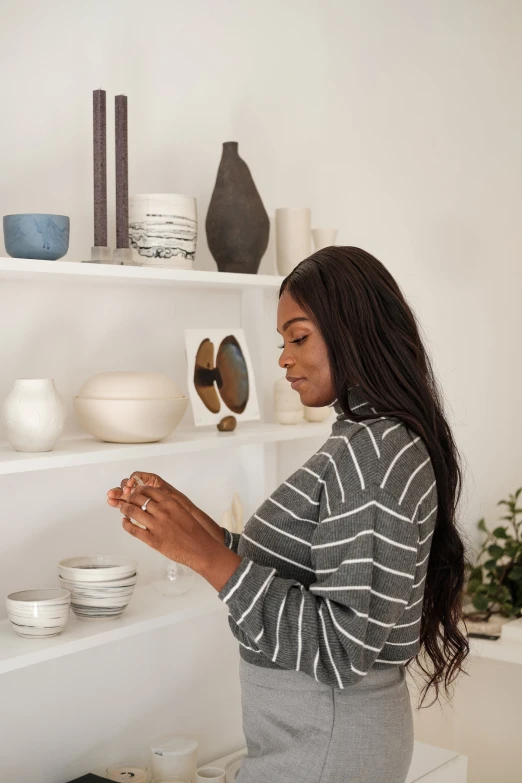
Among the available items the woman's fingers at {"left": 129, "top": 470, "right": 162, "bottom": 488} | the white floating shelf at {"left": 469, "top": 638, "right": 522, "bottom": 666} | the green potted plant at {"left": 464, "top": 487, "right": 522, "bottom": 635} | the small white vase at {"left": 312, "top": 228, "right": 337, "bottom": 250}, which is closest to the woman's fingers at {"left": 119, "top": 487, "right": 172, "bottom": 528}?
the woman's fingers at {"left": 129, "top": 470, "right": 162, "bottom": 488}

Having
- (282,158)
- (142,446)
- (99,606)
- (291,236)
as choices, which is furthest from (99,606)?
(282,158)

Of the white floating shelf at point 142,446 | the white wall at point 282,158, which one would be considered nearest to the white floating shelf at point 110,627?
the white wall at point 282,158

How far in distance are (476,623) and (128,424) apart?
1454 mm

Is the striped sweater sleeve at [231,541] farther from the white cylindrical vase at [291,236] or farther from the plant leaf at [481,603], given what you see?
the plant leaf at [481,603]

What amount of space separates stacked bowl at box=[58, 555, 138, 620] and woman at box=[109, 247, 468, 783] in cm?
43

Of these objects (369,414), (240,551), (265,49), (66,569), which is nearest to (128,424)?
(66,569)

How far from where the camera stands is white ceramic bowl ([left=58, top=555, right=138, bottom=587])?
1.86 meters

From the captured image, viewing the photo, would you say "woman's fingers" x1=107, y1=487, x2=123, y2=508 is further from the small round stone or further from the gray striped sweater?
the small round stone

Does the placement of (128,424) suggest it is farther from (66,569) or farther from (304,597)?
(304,597)

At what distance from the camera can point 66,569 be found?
6.14 feet

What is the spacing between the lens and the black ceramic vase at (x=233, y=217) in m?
2.11

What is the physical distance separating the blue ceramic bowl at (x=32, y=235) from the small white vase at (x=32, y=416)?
0.79 feet

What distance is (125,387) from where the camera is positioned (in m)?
1.88

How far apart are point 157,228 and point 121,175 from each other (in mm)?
136
